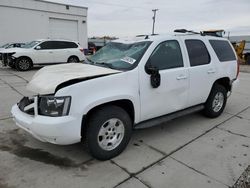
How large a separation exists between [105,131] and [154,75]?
1137 millimetres

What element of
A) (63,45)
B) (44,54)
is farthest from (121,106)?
(63,45)

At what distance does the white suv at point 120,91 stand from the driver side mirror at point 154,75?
0.6 inches

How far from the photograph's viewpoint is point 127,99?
325cm

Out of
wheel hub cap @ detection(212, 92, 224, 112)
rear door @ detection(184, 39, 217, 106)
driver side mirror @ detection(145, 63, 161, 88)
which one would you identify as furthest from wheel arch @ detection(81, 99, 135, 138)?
wheel hub cap @ detection(212, 92, 224, 112)

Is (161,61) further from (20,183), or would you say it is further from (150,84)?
(20,183)

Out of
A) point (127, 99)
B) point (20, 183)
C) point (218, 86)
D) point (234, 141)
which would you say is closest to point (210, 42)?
point (218, 86)

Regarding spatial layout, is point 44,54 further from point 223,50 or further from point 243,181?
point 243,181

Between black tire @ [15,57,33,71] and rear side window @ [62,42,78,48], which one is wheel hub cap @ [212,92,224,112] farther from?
rear side window @ [62,42,78,48]

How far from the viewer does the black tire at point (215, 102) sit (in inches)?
189

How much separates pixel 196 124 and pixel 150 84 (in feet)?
6.11

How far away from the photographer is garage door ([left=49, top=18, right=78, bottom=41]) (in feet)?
79.7

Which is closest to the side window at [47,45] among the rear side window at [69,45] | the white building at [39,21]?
the rear side window at [69,45]

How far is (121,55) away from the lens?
3.78 m

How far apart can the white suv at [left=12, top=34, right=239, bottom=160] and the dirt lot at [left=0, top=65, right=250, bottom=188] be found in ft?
1.18
